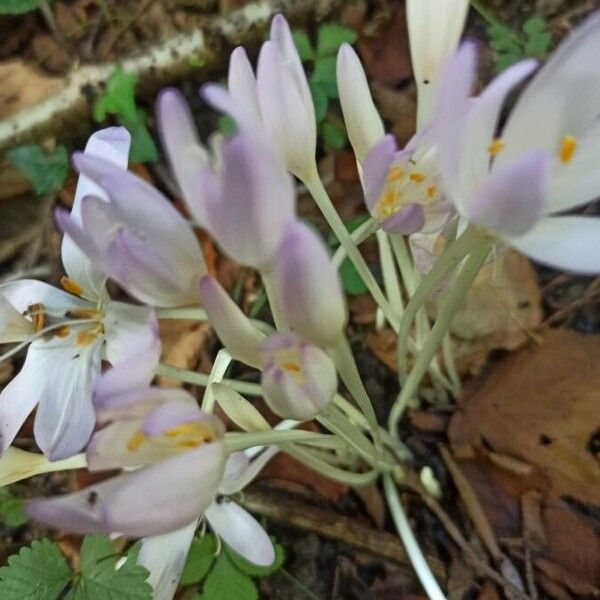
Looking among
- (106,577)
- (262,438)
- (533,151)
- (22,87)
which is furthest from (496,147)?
(22,87)

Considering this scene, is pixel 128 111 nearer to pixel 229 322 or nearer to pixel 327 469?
pixel 327 469

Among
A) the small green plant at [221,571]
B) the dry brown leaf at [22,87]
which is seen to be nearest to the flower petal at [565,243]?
the small green plant at [221,571]

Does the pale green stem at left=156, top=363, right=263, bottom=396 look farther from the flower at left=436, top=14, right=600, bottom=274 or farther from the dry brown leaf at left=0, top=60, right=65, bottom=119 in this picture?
the dry brown leaf at left=0, top=60, right=65, bottom=119

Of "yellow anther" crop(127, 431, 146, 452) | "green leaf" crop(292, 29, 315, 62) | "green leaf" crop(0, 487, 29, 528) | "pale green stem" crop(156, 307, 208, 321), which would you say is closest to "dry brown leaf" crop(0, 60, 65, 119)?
"green leaf" crop(292, 29, 315, 62)

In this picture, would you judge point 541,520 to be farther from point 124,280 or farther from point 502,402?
point 124,280

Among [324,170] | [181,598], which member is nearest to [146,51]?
[324,170]
